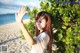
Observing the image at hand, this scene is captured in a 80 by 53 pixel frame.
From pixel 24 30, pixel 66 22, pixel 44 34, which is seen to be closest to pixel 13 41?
pixel 66 22

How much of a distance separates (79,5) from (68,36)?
0.96 ft

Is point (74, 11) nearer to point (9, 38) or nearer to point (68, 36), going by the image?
point (68, 36)

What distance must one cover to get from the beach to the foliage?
58cm

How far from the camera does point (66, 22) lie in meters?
2.41

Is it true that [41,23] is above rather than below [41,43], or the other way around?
above

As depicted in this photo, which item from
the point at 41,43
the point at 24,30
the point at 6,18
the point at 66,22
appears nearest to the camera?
the point at 24,30

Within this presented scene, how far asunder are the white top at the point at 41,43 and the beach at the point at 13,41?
2.80ft

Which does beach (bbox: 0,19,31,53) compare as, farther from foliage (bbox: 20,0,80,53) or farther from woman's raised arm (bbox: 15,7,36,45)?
woman's raised arm (bbox: 15,7,36,45)

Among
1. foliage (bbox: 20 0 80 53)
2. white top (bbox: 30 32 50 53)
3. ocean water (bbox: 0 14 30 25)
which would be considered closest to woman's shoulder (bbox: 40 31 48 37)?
white top (bbox: 30 32 50 53)

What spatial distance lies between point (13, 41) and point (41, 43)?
0.95 m

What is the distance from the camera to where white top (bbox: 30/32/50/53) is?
82.7 inches

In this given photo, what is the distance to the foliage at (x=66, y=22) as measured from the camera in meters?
A: 2.35

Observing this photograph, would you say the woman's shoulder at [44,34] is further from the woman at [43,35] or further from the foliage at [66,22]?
the foliage at [66,22]

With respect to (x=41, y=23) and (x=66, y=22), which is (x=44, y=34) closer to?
(x=41, y=23)
